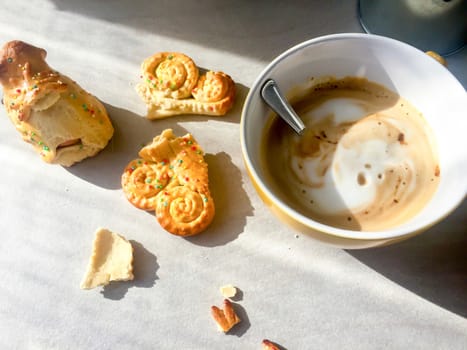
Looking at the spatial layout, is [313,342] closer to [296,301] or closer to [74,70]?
[296,301]

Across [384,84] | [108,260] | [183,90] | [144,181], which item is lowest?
[108,260]

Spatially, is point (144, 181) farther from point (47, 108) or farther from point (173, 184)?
point (47, 108)

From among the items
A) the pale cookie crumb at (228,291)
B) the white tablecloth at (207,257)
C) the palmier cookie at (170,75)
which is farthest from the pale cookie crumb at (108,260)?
the palmier cookie at (170,75)

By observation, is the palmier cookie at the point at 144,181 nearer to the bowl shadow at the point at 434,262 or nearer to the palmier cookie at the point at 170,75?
the palmier cookie at the point at 170,75

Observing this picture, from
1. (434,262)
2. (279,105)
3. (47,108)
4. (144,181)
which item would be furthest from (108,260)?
(434,262)

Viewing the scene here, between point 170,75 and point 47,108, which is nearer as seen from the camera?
point 47,108

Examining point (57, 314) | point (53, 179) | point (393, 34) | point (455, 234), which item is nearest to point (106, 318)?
point (57, 314)

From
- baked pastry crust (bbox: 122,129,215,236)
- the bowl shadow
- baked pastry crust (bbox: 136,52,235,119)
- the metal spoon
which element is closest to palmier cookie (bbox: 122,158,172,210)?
baked pastry crust (bbox: 122,129,215,236)
